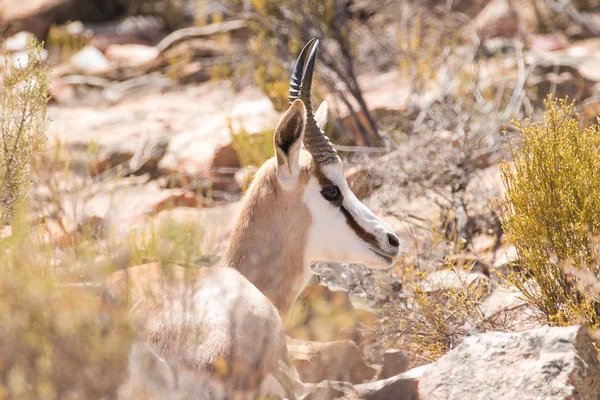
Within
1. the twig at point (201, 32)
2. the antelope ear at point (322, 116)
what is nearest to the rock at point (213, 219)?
the antelope ear at point (322, 116)

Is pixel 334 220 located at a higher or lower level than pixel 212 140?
higher

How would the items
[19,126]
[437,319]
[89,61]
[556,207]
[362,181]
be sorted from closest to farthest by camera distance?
1. [556,207]
2. [437,319]
3. [19,126]
4. [362,181]
5. [89,61]

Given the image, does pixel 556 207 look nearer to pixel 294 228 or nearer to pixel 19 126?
pixel 294 228

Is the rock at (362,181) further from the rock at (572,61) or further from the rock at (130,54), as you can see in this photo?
the rock at (130,54)

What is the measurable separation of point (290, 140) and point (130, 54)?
11.4 metres

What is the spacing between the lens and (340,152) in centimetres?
940

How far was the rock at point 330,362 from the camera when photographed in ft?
17.2

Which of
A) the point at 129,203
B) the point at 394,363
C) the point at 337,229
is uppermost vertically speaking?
the point at 337,229

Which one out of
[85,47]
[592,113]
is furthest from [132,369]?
[85,47]

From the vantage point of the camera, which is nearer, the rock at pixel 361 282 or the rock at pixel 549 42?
the rock at pixel 361 282

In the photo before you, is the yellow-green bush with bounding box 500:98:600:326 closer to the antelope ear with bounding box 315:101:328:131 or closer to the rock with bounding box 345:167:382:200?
the antelope ear with bounding box 315:101:328:131

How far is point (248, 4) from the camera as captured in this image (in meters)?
11.3

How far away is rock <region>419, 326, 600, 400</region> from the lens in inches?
151

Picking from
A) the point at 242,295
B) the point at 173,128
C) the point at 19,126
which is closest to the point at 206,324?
the point at 242,295
